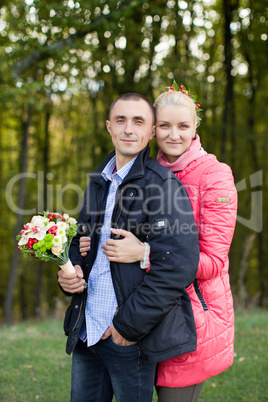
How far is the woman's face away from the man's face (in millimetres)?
75

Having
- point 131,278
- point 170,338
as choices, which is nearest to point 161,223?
point 131,278

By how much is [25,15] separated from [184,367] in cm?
679

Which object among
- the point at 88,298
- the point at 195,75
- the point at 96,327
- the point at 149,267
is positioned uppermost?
the point at 195,75

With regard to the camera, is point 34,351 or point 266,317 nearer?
point 34,351

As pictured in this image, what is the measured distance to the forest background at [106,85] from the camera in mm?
6922

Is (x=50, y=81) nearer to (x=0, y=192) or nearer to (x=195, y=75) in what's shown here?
(x=195, y=75)

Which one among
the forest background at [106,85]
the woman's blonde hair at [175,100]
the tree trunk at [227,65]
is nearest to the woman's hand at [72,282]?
the woman's blonde hair at [175,100]

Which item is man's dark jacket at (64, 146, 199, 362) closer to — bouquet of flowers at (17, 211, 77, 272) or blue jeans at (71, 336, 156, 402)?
blue jeans at (71, 336, 156, 402)

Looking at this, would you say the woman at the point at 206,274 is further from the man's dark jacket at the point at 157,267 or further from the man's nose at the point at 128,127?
the man's nose at the point at 128,127

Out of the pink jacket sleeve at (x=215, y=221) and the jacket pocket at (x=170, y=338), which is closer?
the jacket pocket at (x=170, y=338)

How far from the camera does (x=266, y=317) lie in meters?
6.28

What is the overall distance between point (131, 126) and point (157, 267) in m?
0.84

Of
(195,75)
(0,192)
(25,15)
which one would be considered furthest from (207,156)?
(0,192)

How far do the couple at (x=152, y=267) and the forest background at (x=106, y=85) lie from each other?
5.08m
